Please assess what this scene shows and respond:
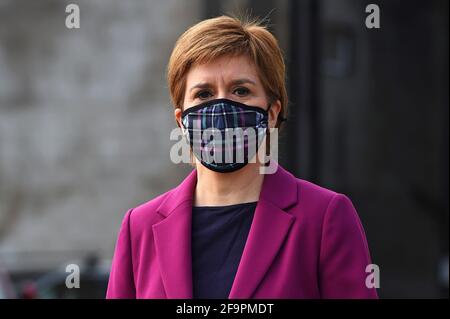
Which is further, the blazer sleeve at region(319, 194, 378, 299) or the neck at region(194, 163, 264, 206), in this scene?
the neck at region(194, 163, 264, 206)

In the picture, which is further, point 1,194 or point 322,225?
point 1,194

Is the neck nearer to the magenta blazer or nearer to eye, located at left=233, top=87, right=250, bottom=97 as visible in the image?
the magenta blazer

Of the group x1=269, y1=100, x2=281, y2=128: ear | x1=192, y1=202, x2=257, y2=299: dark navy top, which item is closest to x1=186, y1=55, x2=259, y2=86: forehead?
x1=269, y1=100, x2=281, y2=128: ear

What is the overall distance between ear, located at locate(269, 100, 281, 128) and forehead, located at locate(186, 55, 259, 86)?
0.44 ft

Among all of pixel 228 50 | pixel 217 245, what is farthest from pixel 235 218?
pixel 228 50

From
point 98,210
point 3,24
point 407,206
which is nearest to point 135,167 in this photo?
point 98,210

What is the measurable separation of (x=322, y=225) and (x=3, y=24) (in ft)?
55.5

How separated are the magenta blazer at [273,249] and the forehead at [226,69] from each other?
350 mm

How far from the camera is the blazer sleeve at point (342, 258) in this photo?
254 cm

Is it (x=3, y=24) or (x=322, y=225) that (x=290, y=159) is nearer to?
(x=322, y=225)

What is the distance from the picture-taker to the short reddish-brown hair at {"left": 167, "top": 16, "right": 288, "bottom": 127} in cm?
272

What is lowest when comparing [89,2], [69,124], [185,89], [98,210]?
[98,210]
